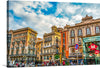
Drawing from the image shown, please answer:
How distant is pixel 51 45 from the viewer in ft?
53.4

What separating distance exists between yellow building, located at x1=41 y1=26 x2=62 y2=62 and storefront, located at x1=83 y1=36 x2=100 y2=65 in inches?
119

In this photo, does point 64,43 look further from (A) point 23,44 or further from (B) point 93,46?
(A) point 23,44

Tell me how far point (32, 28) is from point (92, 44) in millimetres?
6966

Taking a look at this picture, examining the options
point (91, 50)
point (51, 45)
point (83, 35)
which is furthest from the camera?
point (83, 35)

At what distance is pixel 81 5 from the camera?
1623 centimetres

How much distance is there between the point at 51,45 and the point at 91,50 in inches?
178

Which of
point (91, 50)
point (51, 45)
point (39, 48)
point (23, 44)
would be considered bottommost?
→ point (91, 50)

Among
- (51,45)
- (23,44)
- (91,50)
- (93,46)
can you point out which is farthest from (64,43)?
(23,44)

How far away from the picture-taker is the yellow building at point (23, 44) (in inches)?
602

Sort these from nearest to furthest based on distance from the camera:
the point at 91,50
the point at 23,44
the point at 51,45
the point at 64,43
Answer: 1. the point at 23,44
2. the point at 91,50
3. the point at 51,45
4. the point at 64,43

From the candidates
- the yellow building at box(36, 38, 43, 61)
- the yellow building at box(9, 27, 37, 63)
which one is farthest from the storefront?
the yellow building at box(9, 27, 37, 63)

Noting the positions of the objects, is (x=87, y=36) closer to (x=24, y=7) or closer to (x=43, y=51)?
(x=43, y=51)

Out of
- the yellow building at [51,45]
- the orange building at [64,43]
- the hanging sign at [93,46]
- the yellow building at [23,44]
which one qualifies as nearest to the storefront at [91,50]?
the hanging sign at [93,46]

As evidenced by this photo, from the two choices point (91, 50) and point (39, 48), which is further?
point (39, 48)
